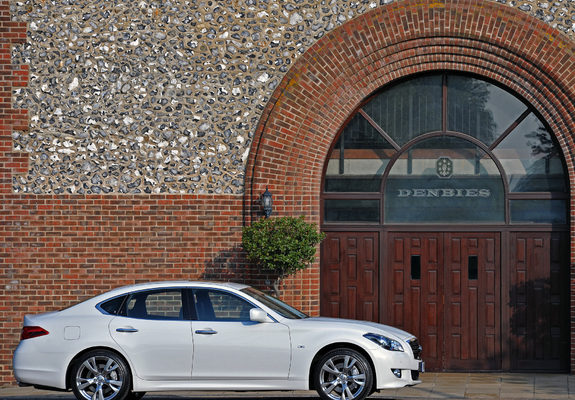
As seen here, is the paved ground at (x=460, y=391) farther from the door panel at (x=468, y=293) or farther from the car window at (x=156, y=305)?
the car window at (x=156, y=305)

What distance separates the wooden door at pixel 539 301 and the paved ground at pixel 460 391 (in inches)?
15.0

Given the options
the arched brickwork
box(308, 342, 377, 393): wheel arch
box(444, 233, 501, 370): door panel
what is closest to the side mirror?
box(308, 342, 377, 393): wheel arch

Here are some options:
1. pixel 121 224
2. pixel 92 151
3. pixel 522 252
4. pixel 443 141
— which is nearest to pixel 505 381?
pixel 522 252

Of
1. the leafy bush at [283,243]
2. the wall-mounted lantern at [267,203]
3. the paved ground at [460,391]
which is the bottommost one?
the paved ground at [460,391]

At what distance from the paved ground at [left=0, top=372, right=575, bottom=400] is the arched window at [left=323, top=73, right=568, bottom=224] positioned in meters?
2.61

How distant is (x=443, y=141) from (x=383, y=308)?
3.01 meters

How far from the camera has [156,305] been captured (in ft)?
39.0

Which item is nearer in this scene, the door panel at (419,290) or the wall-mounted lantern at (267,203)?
the wall-mounted lantern at (267,203)

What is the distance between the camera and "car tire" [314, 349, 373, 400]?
11.5m

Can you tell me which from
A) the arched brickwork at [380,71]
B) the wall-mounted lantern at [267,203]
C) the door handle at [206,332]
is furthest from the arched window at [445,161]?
the door handle at [206,332]

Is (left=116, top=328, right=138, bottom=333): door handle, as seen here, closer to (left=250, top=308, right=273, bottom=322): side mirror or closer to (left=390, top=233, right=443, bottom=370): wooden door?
(left=250, top=308, right=273, bottom=322): side mirror

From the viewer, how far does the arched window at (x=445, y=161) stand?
15523 millimetres

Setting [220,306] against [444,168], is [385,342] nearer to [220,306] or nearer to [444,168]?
[220,306]

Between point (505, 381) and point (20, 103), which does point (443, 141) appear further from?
point (20, 103)
